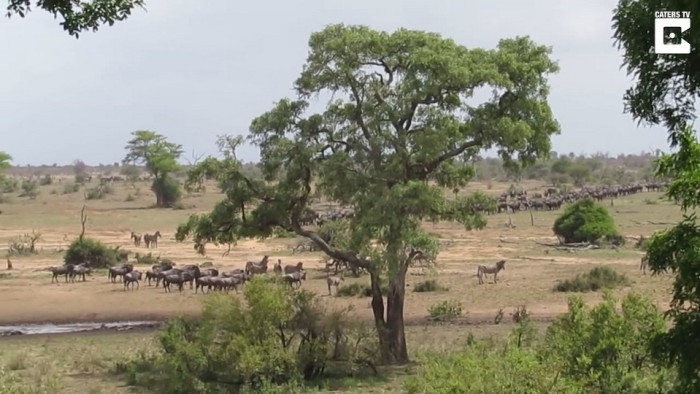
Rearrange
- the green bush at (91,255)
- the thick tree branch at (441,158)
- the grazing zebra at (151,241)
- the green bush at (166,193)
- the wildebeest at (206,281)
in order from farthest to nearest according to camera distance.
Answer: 1. the green bush at (166,193)
2. the grazing zebra at (151,241)
3. the green bush at (91,255)
4. the wildebeest at (206,281)
5. the thick tree branch at (441,158)

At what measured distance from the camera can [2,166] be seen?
3083 inches

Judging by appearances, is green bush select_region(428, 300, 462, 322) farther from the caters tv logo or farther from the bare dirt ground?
the caters tv logo

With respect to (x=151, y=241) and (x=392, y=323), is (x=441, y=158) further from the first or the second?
(x=151, y=241)

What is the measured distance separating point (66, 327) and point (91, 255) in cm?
1413

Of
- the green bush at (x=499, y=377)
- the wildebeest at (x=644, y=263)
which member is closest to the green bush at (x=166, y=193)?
the wildebeest at (x=644, y=263)

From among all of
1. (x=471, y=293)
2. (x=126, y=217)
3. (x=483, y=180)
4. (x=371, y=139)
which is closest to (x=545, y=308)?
(x=471, y=293)

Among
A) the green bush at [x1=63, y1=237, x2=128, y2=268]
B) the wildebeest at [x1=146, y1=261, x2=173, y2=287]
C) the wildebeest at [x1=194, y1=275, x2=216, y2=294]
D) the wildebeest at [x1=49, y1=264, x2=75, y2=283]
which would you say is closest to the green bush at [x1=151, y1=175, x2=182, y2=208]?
the green bush at [x1=63, y1=237, x2=128, y2=268]

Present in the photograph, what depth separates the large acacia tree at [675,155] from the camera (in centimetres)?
707

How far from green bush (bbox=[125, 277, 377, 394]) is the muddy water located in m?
9.40

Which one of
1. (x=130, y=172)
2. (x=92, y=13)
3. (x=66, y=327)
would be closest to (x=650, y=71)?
(x=92, y=13)

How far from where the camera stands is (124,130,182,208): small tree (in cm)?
7544

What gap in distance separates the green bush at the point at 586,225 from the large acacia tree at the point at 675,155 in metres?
40.2

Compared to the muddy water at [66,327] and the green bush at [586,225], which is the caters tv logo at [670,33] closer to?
the muddy water at [66,327]

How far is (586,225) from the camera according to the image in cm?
4684
